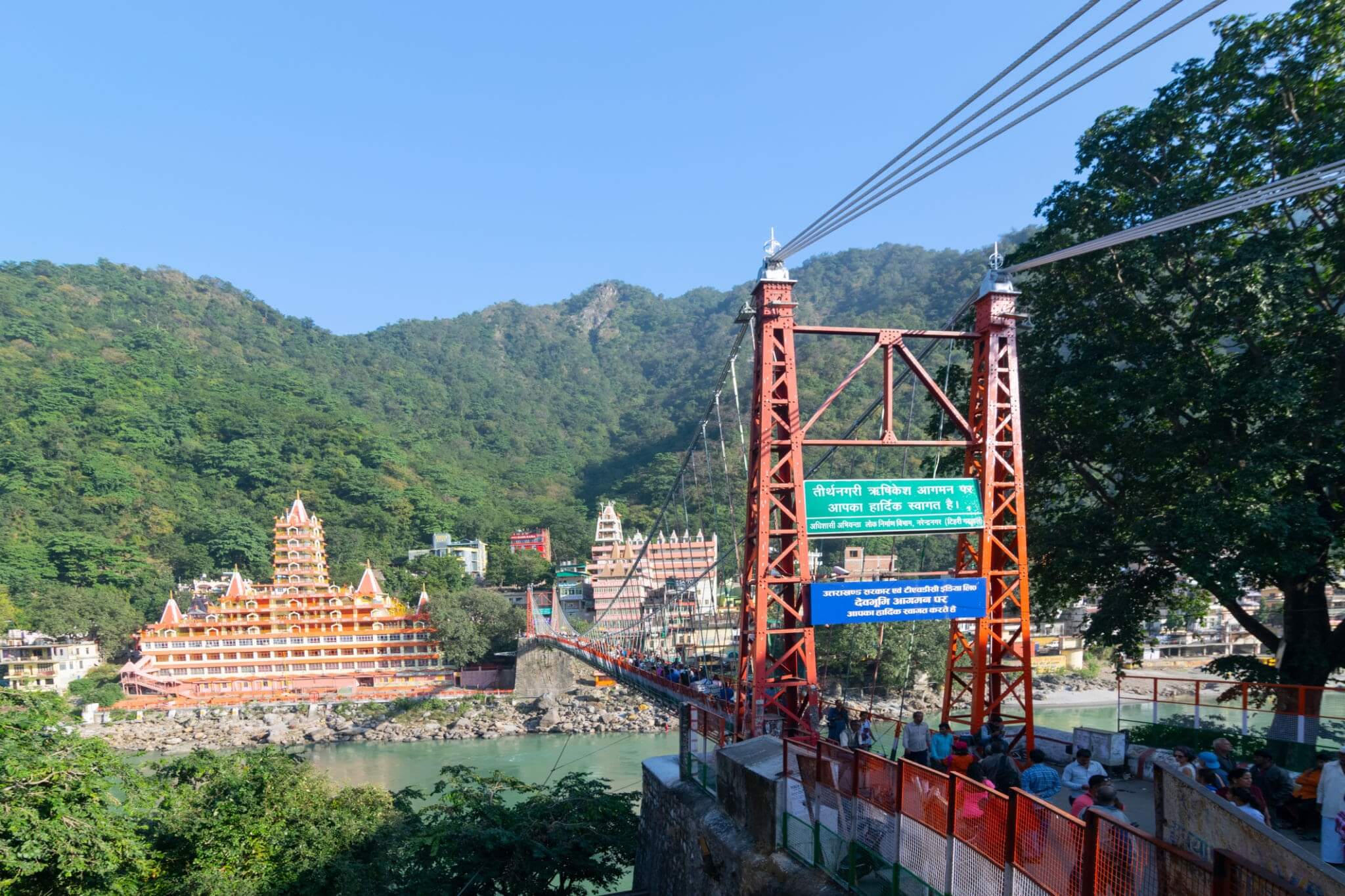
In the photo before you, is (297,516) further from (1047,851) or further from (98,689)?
(1047,851)

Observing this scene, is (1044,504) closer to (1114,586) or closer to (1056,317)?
(1114,586)

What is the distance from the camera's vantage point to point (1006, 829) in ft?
9.80

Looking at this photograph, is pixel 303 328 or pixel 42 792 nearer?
pixel 42 792

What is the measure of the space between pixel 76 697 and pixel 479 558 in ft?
79.3

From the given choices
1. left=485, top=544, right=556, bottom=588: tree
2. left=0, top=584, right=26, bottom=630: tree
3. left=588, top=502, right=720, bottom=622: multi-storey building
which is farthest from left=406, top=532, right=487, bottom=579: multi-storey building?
left=0, top=584, right=26, bottom=630: tree

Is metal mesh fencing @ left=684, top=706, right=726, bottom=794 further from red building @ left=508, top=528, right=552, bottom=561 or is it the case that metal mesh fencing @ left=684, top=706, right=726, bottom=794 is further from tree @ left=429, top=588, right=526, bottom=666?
red building @ left=508, top=528, right=552, bottom=561

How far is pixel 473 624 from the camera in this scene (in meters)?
33.0

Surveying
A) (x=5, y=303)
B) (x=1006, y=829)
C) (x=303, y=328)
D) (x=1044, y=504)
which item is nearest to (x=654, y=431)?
(x=303, y=328)

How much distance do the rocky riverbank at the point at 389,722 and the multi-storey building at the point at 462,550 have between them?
832 inches

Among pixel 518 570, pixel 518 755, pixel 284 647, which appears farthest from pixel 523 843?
pixel 518 570

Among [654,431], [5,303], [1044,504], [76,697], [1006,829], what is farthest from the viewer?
[654,431]

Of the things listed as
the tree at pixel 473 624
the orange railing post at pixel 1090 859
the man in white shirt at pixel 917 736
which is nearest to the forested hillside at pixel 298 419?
the tree at pixel 473 624

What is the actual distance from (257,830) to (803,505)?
4903mm

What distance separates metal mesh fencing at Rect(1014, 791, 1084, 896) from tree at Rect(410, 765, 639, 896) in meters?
5.76
